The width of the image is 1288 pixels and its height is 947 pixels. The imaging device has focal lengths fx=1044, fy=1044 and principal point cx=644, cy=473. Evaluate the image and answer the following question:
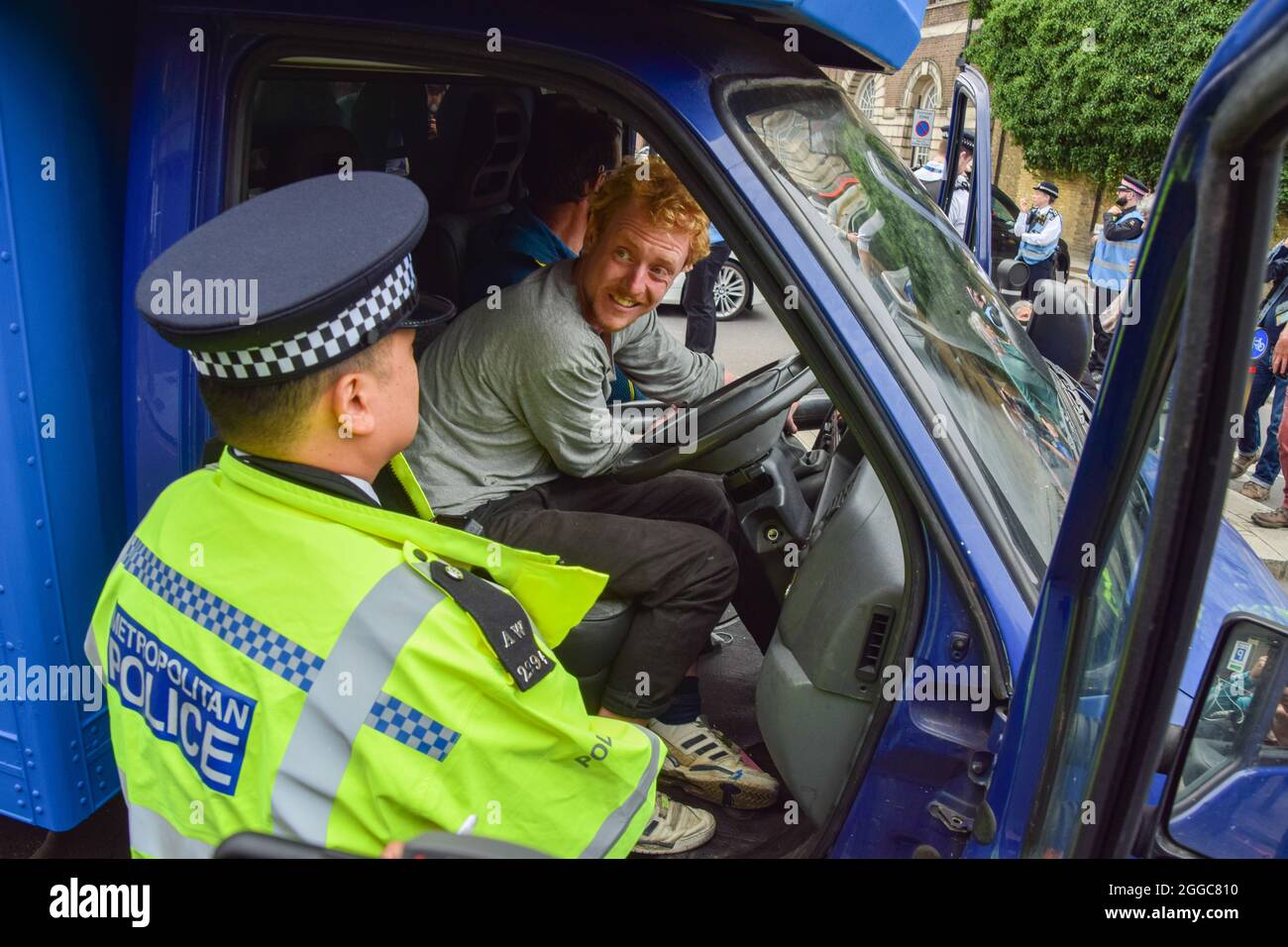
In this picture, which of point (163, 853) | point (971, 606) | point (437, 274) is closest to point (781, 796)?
point (971, 606)

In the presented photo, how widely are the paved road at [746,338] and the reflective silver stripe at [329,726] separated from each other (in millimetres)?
7052

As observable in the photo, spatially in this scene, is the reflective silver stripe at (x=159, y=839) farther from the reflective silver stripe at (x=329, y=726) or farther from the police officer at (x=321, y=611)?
the reflective silver stripe at (x=329, y=726)

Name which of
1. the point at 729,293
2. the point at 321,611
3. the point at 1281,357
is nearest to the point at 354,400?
the point at 321,611

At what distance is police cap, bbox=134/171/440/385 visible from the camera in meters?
1.26

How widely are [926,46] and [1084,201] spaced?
7.62 metres

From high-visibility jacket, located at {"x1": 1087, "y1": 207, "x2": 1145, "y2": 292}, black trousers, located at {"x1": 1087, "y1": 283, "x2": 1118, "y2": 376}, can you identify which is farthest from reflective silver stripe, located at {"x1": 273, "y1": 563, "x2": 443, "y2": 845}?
high-visibility jacket, located at {"x1": 1087, "y1": 207, "x2": 1145, "y2": 292}

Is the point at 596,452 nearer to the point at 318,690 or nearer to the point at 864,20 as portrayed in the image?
the point at 864,20

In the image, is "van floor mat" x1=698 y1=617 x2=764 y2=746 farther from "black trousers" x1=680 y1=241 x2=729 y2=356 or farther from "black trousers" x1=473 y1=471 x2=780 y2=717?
"black trousers" x1=680 y1=241 x2=729 y2=356

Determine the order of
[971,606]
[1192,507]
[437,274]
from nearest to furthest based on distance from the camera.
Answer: [1192,507] < [971,606] < [437,274]

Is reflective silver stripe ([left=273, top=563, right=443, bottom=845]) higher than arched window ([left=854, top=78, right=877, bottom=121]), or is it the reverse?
arched window ([left=854, top=78, right=877, bottom=121])

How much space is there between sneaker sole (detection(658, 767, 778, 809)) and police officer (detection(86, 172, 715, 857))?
2.74ft

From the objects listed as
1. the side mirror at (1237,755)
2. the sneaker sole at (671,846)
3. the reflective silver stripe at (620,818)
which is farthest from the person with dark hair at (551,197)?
the side mirror at (1237,755)
